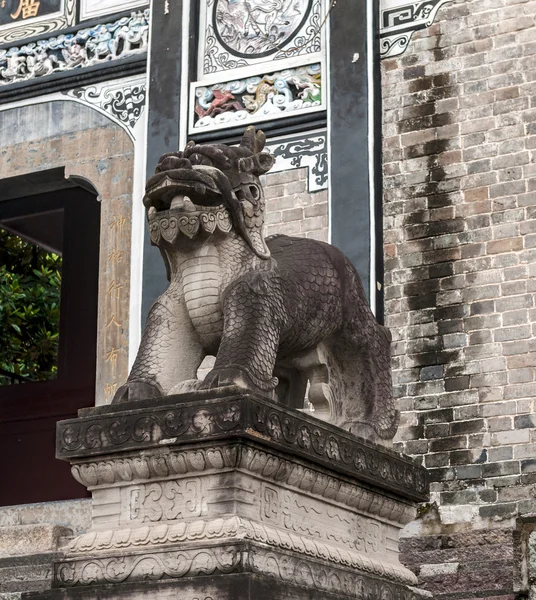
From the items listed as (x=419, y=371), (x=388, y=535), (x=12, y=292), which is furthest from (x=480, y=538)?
(x=12, y=292)

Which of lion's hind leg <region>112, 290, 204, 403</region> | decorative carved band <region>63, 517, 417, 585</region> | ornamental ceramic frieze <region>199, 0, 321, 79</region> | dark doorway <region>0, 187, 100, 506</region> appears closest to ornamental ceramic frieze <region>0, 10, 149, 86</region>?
ornamental ceramic frieze <region>199, 0, 321, 79</region>

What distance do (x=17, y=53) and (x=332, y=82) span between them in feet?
11.1

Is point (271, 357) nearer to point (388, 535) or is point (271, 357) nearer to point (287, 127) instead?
point (388, 535)

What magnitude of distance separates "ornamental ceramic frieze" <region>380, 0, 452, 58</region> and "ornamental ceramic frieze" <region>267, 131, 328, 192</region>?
919 millimetres

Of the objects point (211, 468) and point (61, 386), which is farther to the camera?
point (61, 386)

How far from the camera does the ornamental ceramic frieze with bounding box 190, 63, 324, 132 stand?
11516 mm

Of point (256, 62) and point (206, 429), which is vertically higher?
point (256, 62)

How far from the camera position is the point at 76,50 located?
12.7m

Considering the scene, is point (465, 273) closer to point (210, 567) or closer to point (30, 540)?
point (30, 540)

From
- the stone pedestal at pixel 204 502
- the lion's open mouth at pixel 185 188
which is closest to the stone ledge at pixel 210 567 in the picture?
the stone pedestal at pixel 204 502

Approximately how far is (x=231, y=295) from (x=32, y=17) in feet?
24.8

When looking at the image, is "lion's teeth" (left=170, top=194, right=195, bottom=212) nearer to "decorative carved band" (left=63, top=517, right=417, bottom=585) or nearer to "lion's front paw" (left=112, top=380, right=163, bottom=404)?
"lion's front paw" (left=112, top=380, right=163, bottom=404)

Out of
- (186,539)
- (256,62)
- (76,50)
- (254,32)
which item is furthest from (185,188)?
(76,50)

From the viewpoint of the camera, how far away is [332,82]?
447 inches
